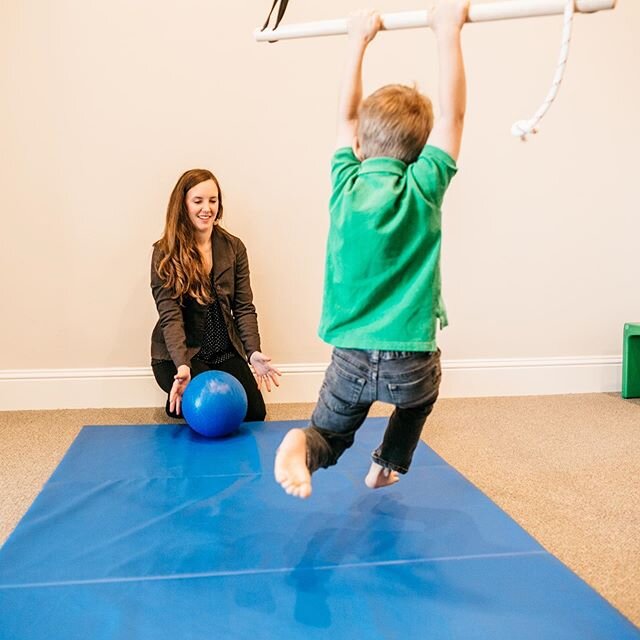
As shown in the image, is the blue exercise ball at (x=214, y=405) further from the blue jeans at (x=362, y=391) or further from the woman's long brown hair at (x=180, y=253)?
the blue jeans at (x=362, y=391)

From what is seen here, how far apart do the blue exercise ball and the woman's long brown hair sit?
18.0 inches

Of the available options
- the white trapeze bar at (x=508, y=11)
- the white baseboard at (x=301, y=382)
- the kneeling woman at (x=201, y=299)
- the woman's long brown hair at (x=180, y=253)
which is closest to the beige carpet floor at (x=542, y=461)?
the white baseboard at (x=301, y=382)

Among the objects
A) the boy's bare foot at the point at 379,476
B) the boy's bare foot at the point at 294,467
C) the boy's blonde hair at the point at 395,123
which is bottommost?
the boy's bare foot at the point at 379,476

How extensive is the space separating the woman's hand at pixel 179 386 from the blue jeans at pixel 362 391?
4.13 ft

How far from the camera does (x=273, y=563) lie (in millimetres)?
1681

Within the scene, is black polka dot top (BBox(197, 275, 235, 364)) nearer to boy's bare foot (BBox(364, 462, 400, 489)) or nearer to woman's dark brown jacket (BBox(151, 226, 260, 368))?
woman's dark brown jacket (BBox(151, 226, 260, 368))

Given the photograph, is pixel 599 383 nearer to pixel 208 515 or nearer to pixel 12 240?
pixel 208 515

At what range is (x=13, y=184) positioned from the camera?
328 cm

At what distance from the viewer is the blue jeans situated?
5.07 ft

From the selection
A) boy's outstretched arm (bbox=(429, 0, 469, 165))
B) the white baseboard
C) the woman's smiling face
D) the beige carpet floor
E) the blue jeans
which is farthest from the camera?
the white baseboard

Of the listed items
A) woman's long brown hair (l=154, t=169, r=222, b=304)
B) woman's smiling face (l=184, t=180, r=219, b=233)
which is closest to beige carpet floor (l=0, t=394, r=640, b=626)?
woman's long brown hair (l=154, t=169, r=222, b=304)

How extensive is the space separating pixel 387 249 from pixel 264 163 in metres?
2.09

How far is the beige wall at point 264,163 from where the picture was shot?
10.7 ft

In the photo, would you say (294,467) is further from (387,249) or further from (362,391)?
(387,249)
